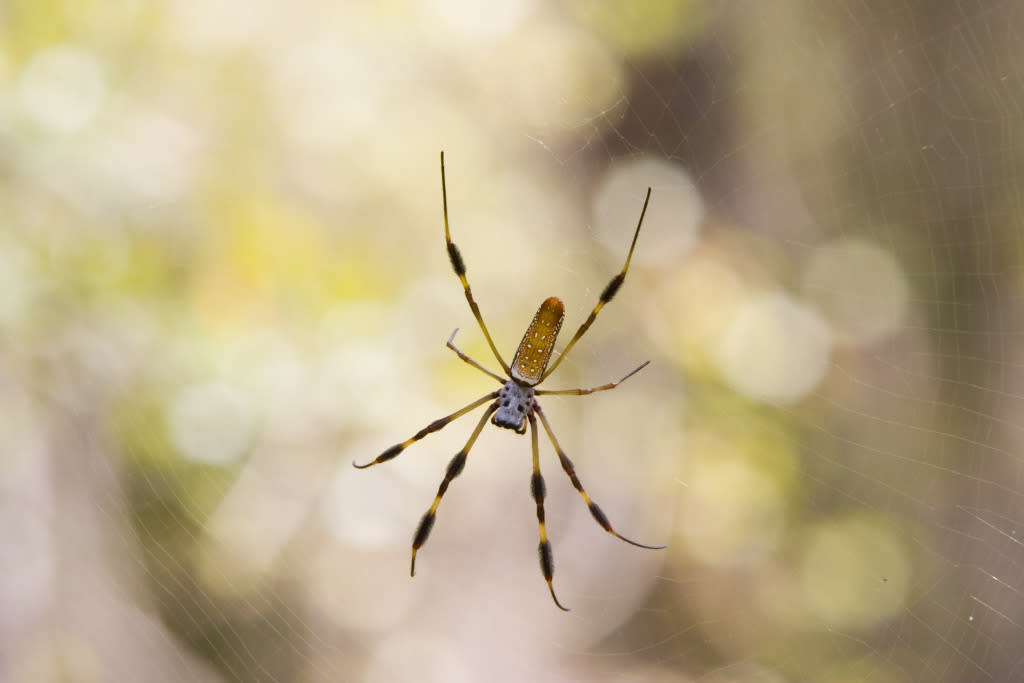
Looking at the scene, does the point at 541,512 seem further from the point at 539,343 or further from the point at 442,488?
the point at 539,343

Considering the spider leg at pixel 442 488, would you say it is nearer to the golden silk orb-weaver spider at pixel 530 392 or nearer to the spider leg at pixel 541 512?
the golden silk orb-weaver spider at pixel 530 392

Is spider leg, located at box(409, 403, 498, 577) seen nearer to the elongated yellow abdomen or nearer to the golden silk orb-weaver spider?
the golden silk orb-weaver spider

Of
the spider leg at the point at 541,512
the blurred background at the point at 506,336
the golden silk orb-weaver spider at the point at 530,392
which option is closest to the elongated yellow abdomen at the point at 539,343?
the golden silk orb-weaver spider at the point at 530,392

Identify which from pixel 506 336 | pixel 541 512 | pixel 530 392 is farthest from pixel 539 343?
pixel 506 336

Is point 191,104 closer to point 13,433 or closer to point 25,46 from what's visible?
point 25,46

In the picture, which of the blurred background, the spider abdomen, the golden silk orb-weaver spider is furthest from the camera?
the blurred background

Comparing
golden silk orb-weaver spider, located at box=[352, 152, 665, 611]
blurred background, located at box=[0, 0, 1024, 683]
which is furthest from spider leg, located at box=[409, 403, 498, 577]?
→ blurred background, located at box=[0, 0, 1024, 683]

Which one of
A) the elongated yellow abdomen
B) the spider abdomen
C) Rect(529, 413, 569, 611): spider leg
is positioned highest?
the elongated yellow abdomen

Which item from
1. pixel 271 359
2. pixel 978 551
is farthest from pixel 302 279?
pixel 978 551
